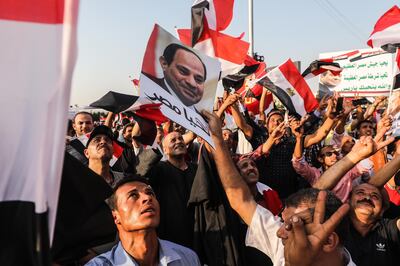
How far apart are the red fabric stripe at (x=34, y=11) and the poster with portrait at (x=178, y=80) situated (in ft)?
3.88

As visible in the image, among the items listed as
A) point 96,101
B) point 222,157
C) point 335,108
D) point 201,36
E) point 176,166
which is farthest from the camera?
point 335,108

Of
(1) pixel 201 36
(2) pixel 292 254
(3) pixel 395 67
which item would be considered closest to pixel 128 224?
(2) pixel 292 254

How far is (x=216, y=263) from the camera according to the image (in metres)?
3.02

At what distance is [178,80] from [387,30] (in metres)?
3.12

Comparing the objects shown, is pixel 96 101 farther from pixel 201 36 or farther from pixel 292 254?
pixel 292 254

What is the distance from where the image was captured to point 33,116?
1.07 metres

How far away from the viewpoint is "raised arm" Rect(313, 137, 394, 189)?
2590 mm

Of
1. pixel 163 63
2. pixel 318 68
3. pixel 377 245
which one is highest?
pixel 318 68

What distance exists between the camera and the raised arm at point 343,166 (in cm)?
259

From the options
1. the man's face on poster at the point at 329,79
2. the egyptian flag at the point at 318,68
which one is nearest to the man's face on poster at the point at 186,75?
the egyptian flag at the point at 318,68

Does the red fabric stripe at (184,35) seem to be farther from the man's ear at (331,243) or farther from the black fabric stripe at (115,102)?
the man's ear at (331,243)

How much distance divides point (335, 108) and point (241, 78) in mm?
1166

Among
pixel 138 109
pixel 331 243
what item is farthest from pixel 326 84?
pixel 331 243

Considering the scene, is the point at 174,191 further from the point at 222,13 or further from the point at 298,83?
the point at 298,83
